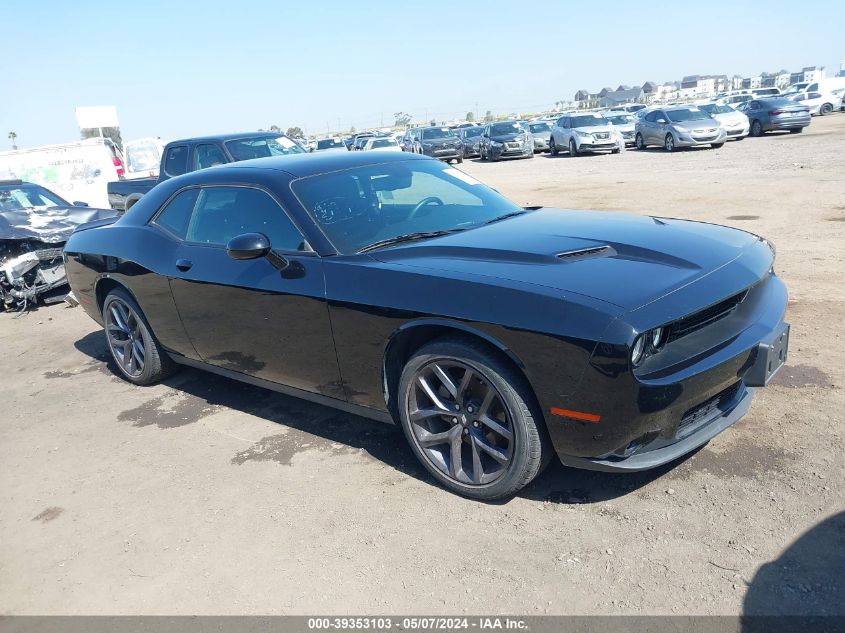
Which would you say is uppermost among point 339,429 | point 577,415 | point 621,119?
point 577,415

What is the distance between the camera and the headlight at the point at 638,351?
8.73 feet

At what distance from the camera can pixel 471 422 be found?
3217 mm

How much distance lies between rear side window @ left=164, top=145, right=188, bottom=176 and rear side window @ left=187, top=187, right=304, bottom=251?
6117 millimetres

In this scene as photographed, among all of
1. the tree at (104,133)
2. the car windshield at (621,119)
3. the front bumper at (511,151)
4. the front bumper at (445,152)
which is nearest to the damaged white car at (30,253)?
the tree at (104,133)

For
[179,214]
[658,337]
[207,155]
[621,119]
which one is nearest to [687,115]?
[621,119]

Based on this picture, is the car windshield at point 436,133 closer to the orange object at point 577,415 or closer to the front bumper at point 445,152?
the front bumper at point 445,152

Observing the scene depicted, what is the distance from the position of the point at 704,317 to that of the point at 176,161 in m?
9.13

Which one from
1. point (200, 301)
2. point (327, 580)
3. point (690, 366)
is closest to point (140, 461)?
point (200, 301)

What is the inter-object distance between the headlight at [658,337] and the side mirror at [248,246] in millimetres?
2070

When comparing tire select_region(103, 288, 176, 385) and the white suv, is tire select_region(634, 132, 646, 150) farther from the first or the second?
tire select_region(103, 288, 176, 385)

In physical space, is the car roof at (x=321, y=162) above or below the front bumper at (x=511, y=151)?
above

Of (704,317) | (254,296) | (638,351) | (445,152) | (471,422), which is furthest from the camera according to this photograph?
(445,152)

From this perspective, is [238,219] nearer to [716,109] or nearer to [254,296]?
[254,296]

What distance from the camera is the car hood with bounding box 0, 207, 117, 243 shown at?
8.23 metres
